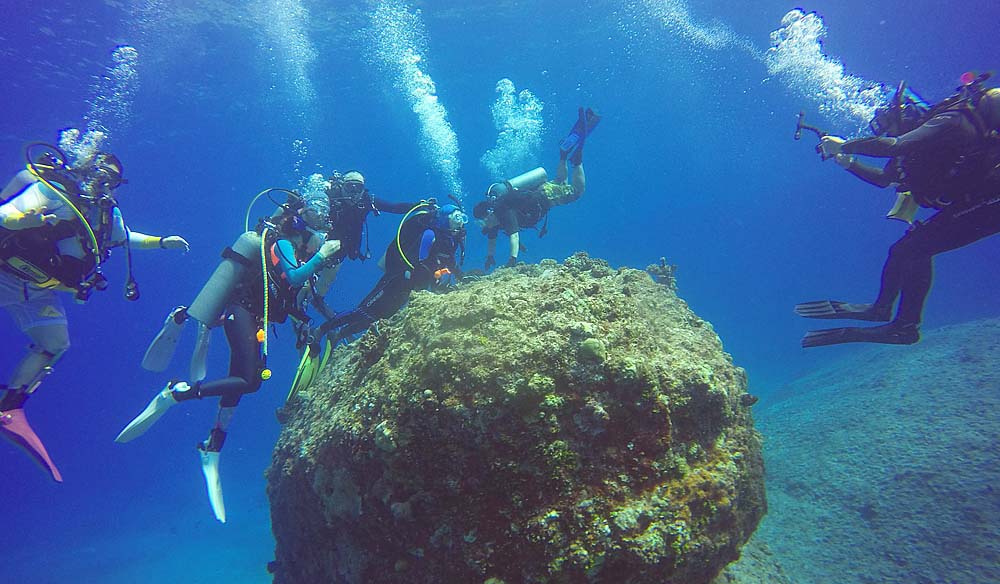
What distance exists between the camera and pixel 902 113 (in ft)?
15.9

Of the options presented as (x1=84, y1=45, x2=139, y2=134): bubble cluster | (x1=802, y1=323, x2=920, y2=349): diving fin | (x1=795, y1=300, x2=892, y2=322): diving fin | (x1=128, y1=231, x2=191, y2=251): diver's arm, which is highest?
(x1=84, y1=45, x2=139, y2=134): bubble cluster

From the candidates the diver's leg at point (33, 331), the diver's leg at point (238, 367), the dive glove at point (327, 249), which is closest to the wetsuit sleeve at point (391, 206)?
the dive glove at point (327, 249)

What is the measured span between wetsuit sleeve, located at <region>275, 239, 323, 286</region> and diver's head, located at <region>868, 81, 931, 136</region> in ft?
23.7

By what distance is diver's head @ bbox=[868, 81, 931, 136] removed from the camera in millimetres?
4766

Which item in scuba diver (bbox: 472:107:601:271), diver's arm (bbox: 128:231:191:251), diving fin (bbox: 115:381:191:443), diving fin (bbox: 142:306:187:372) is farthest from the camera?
scuba diver (bbox: 472:107:601:271)

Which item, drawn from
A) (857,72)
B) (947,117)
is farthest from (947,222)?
(857,72)

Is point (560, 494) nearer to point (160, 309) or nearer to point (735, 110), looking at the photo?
point (160, 309)

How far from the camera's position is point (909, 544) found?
15.4ft

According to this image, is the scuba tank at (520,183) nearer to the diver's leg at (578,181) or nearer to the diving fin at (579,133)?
the diver's leg at (578,181)

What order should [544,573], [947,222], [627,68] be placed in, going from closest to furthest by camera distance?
[544,573]
[947,222]
[627,68]

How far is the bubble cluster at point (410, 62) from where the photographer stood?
2872 cm

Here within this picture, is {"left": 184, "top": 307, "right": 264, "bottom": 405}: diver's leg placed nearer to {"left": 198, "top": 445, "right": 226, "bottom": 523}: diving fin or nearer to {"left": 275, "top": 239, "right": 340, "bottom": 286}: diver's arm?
{"left": 275, "top": 239, "right": 340, "bottom": 286}: diver's arm

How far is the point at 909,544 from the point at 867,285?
8060 cm

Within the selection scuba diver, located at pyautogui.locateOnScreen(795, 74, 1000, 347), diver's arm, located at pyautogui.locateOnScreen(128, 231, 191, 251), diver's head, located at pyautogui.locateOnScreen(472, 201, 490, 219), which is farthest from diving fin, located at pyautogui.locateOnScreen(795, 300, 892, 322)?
diver's arm, located at pyautogui.locateOnScreen(128, 231, 191, 251)
